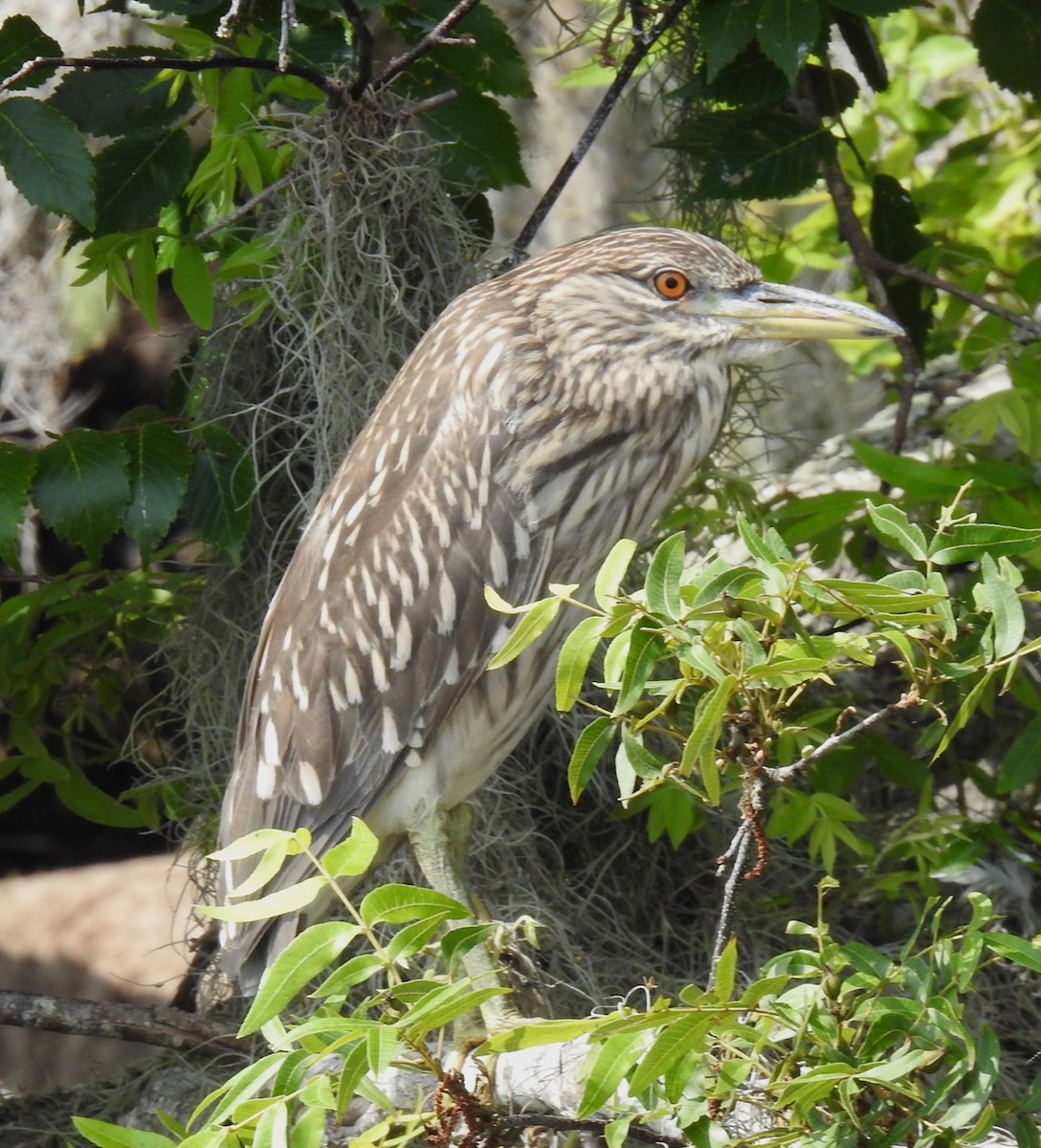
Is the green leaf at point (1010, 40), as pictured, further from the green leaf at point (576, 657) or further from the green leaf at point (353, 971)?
the green leaf at point (353, 971)

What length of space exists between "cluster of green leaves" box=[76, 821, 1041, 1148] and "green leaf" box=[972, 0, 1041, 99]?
1.71 m

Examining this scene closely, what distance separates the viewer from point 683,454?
217cm

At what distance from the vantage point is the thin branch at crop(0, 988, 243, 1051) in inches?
94.4

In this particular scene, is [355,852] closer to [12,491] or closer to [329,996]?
[329,996]

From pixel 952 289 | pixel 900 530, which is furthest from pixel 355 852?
pixel 952 289

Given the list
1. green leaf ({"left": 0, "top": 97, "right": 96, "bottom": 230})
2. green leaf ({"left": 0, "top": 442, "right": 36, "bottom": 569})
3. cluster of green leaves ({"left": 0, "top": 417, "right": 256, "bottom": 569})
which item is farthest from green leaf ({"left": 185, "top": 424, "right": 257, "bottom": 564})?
green leaf ({"left": 0, "top": 97, "right": 96, "bottom": 230})

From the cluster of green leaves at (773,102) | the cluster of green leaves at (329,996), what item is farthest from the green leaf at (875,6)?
the cluster of green leaves at (329,996)

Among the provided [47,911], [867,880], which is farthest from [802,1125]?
[47,911]

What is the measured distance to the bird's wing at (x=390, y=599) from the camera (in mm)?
2104

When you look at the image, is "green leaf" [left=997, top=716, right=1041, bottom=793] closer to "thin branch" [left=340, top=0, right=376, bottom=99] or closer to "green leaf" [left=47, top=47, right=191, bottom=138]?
"thin branch" [left=340, top=0, right=376, bottom=99]

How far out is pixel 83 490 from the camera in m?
2.17

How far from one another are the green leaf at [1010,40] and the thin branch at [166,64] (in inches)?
45.5

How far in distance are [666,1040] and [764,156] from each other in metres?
1.68

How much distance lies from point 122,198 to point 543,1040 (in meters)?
1.58
